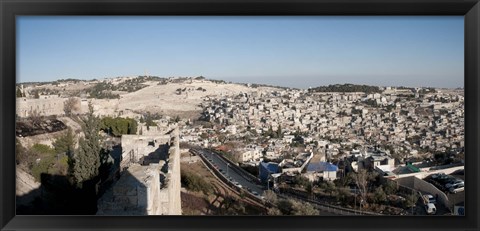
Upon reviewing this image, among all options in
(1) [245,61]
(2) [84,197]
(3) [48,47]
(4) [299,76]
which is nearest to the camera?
(2) [84,197]

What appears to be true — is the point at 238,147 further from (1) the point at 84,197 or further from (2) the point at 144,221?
(2) the point at 144,221

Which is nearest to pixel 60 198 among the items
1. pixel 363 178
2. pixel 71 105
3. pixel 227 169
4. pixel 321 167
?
pixel 71 105

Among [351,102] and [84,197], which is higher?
[351,102]

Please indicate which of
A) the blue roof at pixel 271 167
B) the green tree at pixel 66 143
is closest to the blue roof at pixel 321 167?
the blue roof at pixel 271 167

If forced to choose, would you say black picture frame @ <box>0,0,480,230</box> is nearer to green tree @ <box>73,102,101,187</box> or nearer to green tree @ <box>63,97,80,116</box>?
green tree @ <box>73,102,101,187</box>

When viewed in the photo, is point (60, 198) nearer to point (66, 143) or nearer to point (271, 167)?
point (66, 143)

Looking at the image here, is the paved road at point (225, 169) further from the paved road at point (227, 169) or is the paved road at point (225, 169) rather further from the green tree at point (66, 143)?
the green tree at point (66, 143)
